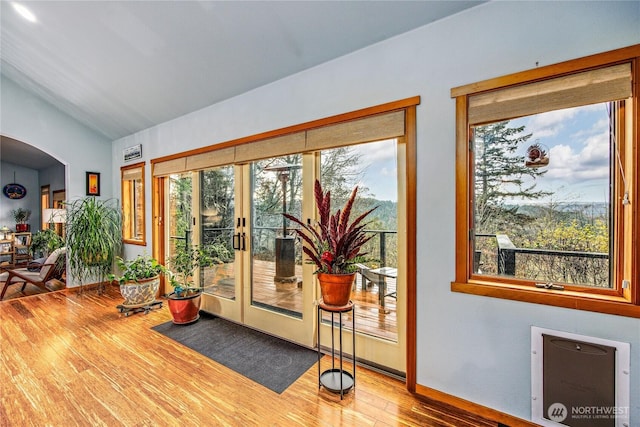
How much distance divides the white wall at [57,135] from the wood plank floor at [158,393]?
2.87 m

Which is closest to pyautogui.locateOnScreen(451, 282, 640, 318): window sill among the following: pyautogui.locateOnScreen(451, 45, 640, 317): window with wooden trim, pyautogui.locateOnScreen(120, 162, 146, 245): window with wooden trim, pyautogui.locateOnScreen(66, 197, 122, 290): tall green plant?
pyautogui.locateOnScreen(451, 45, 640, 317): window with wooden trim

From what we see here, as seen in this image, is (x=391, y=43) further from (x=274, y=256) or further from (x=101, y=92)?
(x=101, y=92)

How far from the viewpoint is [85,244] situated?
4160 millimetres

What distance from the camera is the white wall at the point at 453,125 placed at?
4.81 ft

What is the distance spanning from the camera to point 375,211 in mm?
2332

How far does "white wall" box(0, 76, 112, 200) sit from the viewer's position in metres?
4.00

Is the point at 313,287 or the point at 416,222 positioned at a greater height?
the point at 416,222

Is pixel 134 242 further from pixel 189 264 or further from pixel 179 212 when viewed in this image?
pixel 189 264

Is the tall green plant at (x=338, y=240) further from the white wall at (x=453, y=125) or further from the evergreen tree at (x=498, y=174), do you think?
the evergreen tree at (x=498, y=174)

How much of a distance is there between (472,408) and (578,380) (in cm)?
62

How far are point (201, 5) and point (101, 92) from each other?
2.59m

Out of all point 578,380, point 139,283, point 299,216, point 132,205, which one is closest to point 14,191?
point 132,205

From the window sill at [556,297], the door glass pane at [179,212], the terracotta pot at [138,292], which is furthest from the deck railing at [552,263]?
the terracotta pot at [138,292]

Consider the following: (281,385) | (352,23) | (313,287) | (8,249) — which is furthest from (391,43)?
(8,249)
